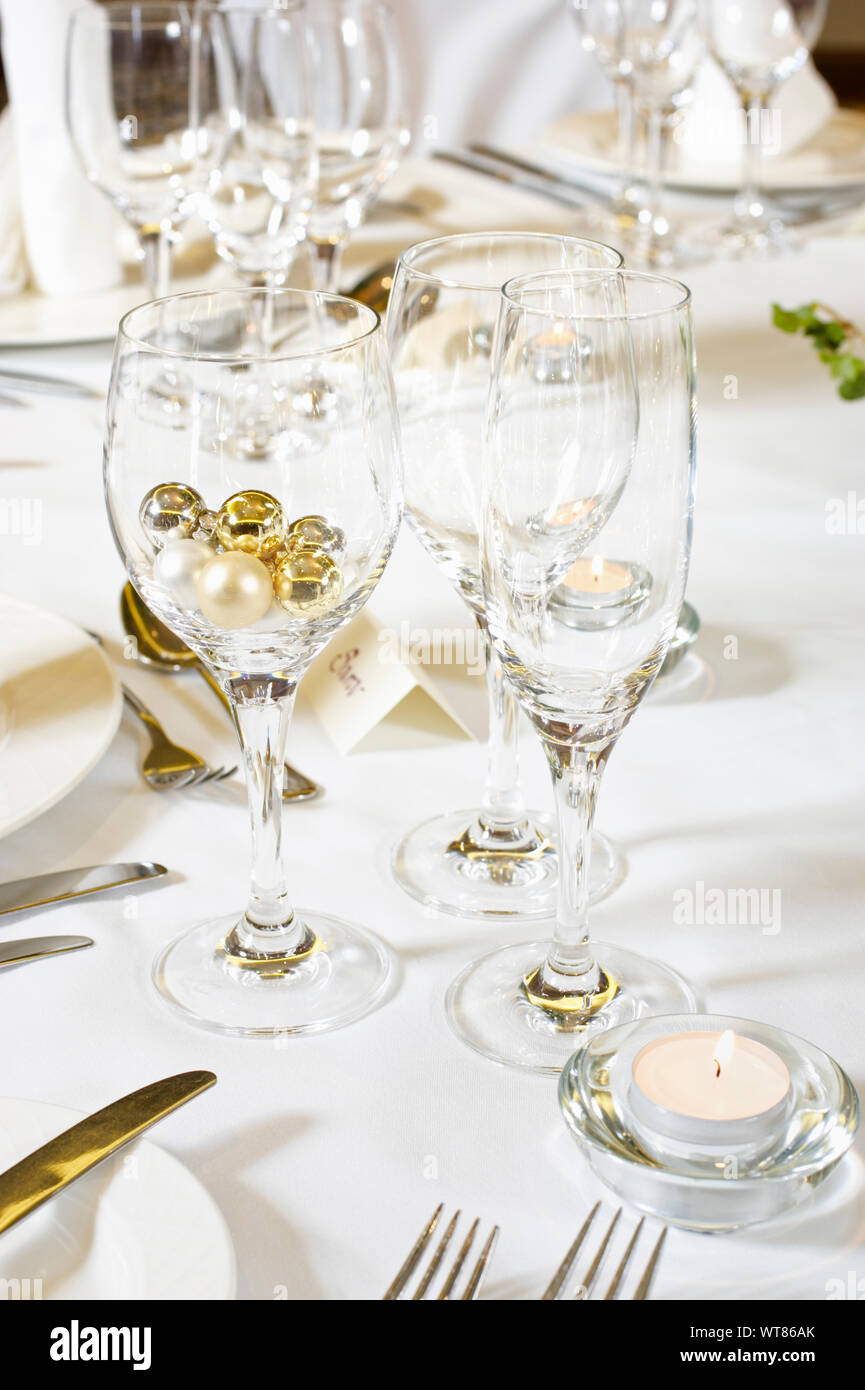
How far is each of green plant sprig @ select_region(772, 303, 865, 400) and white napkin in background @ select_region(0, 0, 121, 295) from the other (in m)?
0.66

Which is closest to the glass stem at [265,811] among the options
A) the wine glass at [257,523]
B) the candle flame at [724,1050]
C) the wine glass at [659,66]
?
the wine glass at [257,523]

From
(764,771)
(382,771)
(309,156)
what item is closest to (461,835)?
(382,771)

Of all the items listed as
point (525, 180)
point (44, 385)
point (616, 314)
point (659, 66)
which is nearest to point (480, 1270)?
point (616, 314)

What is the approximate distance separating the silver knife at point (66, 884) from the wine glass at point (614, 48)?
49.1 inches

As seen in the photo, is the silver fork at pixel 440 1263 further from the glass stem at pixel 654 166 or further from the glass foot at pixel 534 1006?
the glass stem at pixel 654 166

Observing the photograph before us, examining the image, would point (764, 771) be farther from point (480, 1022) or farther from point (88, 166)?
point (88, 166)

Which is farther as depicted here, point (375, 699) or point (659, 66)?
point (659, 66)

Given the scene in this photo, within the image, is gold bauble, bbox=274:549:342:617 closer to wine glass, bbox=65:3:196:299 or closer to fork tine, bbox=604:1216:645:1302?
fork tine, bbox=604:1216:645:1302

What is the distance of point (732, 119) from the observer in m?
1.75

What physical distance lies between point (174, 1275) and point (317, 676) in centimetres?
45

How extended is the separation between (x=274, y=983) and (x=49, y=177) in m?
1.02

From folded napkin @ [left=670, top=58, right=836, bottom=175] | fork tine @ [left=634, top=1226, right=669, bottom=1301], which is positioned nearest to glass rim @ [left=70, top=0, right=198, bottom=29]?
folded napkin @ [left=670, top=58, right=836, bottom=175]

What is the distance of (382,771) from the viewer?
2.57ft

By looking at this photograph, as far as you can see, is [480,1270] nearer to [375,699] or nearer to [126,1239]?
[126,1239]
